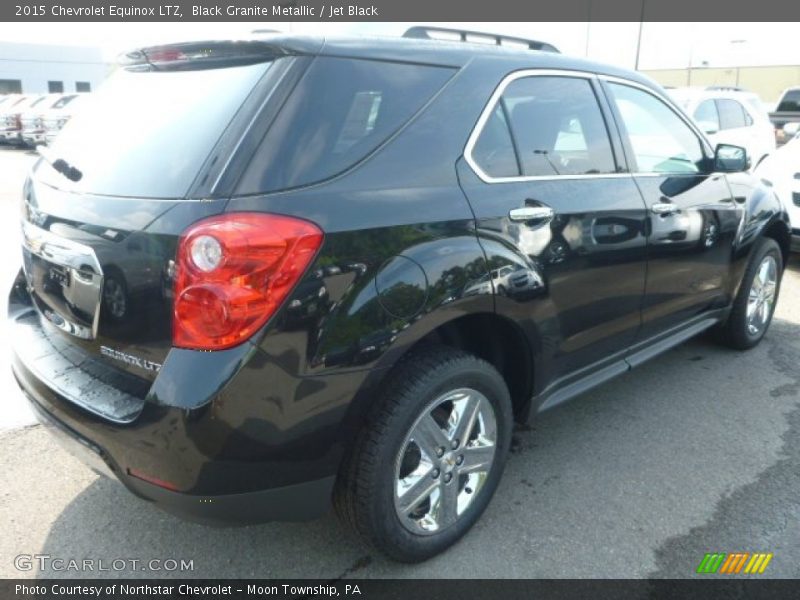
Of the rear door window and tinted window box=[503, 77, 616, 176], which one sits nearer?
the rear door window

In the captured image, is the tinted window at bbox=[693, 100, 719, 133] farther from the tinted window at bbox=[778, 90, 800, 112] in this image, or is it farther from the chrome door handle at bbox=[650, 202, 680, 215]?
the tinted window at bbox=[778, 90, 800, 112]

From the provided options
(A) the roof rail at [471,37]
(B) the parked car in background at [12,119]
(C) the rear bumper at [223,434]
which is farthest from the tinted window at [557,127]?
(B) the parked car in background at [12,119]

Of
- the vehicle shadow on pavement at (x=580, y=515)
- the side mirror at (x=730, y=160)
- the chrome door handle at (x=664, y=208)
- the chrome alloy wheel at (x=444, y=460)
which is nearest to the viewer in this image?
the chrome alloy wheel at (x=444, y=460)

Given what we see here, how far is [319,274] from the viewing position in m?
1.92

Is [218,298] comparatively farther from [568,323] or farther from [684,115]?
[684,115]

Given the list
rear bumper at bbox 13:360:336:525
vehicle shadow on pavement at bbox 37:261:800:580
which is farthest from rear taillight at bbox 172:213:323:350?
vehicle shadow on pavement at bbox 37:261:800:580

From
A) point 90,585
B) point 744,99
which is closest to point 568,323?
point 90,585

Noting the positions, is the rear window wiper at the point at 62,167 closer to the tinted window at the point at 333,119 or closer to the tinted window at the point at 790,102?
the tinted window at the point at 333,119

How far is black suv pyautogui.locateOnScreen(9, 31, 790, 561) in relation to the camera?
1.88 m

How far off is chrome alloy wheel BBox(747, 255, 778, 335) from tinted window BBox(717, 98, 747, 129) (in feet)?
22.4

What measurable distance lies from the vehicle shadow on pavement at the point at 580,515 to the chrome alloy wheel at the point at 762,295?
860mm

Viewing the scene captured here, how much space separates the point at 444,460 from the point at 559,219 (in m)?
1.06

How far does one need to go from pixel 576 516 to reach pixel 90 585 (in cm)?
187

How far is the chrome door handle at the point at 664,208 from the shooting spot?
10.6 feet
